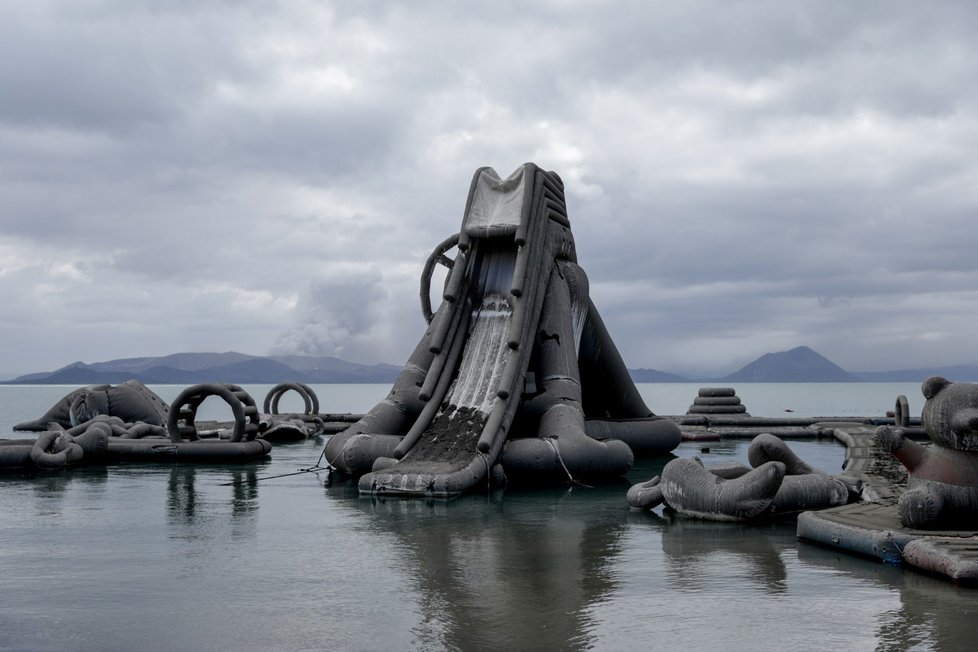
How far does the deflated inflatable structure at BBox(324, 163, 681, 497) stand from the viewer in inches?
664

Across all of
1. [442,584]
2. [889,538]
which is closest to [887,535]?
[889,538]

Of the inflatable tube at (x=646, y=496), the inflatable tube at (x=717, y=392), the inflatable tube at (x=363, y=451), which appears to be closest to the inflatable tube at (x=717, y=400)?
the inflatable tube at (x=717, y=392)

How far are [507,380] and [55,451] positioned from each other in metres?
11.3

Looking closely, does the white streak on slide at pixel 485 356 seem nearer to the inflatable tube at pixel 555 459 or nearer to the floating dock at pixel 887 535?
the inflatable tube at pixel 555 459

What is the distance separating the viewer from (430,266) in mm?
22844

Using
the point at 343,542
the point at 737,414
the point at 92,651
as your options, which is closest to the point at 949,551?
the point at 343,542

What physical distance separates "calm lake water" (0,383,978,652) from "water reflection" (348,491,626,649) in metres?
0.03

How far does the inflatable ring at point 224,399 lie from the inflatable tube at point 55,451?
88.6 inches

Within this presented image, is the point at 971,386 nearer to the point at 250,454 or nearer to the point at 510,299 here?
the point at 510,299

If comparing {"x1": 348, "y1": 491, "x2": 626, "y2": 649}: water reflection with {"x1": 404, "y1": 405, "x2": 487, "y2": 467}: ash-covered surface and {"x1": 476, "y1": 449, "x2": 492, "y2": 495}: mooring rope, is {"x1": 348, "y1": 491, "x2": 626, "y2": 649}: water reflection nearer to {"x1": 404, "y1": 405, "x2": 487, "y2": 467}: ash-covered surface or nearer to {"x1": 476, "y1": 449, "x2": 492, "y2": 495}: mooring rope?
{"x1": 476, "y1": 449, "x2": 492, "y2": 495}: mooring rope

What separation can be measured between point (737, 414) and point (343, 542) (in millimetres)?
29443

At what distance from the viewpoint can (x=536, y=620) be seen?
736 centimetres

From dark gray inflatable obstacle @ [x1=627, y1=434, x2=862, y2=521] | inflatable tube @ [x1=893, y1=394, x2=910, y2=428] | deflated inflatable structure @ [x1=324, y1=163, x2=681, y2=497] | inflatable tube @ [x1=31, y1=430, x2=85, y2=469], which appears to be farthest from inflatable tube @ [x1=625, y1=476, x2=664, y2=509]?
inflatable tube @ [x1=893, y1=394, x2=910, y2=428]

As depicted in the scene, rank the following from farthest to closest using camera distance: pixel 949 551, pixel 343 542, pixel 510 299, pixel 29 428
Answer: pixel 29 428 → pixel 510 299 → pixel 343 542 → pixel 949 551
